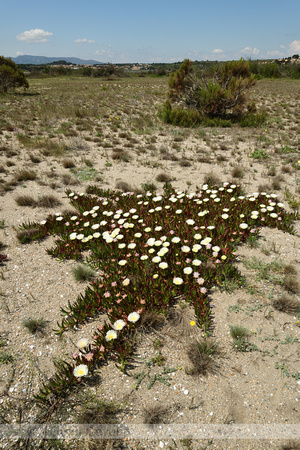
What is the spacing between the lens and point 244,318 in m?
3.16

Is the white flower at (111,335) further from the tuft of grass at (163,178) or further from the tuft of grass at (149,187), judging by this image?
the tuft of grass at (163,178)

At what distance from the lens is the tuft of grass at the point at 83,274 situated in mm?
3947

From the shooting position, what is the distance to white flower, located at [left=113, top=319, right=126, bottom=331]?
288 centimetres

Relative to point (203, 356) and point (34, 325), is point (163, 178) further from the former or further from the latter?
point (203, 356)

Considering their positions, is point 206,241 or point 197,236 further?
point 197,236

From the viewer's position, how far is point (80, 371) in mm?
2514

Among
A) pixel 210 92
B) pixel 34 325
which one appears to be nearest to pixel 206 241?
pixel 34 325

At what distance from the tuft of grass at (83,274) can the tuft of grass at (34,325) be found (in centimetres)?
87

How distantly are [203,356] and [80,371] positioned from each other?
4.52 ft

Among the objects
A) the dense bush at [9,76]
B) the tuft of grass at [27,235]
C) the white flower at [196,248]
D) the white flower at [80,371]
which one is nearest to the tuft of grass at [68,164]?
the tuft of grass at [27,235]

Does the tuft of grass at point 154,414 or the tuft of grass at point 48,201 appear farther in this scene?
the tuft of grass at point 48,201

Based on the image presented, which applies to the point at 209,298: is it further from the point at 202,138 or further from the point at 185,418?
the point at 202,138

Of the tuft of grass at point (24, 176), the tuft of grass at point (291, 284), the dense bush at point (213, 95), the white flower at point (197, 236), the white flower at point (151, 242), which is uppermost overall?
the dense bush at point (213, 95)

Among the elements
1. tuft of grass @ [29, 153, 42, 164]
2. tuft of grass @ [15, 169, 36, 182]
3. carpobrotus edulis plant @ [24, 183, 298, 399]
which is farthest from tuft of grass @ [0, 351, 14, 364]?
tuft of grass @ [29, 153, 42, 164]
